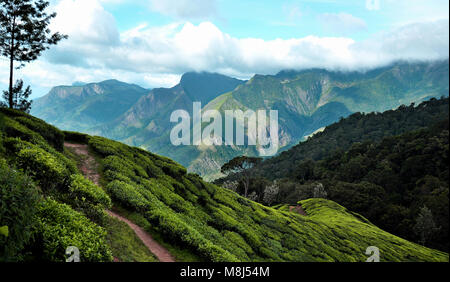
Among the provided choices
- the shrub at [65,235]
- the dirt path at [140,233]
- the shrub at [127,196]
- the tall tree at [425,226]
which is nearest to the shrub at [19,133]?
the dirt path at [140,233]

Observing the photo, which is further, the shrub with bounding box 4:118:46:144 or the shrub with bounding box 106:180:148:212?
the shrub with bounding box 4:118:46:144

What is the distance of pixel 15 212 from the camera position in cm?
691

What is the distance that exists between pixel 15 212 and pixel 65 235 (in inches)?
86.6

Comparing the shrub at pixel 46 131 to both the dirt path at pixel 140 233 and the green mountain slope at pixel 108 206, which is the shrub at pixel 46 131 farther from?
the dirt path at pixel 140 233

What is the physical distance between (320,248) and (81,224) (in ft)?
85.2

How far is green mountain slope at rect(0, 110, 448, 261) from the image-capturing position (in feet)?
26.0

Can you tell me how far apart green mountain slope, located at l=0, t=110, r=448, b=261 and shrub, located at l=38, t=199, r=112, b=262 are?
0.10 ft

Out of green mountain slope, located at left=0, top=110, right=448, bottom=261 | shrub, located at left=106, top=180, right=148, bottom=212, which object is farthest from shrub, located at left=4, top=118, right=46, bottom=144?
shrub, located at left=106, top=180, right=148, bottom=212

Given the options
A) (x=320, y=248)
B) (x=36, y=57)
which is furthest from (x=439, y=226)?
(x=36, y=57)

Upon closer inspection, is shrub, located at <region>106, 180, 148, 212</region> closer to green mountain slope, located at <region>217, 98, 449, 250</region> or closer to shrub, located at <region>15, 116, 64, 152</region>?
shrub, located at <region>15, 116, 64, 152</region>

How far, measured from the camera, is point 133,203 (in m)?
15.0

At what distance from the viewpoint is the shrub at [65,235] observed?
8125mm

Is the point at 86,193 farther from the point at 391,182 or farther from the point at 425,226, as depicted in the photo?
the point at 391,182

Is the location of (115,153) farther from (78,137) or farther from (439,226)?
(439,226)
